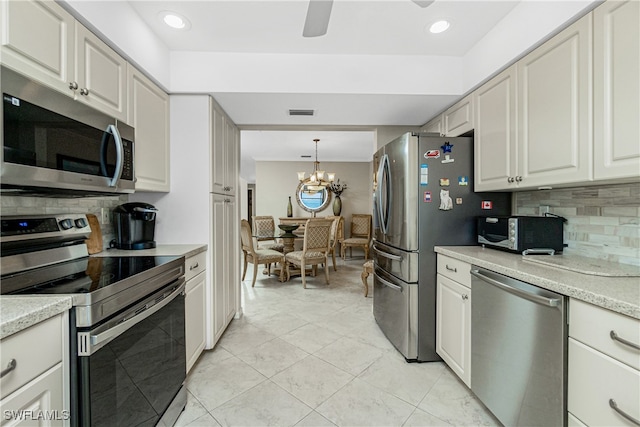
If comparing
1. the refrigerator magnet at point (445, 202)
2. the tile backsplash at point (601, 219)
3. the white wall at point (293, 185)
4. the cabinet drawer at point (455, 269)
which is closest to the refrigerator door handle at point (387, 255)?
the cabinet drawer at point (455, 269)

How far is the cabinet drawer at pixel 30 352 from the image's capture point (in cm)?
72

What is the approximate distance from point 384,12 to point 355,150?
404 centimetres

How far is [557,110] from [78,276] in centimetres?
249

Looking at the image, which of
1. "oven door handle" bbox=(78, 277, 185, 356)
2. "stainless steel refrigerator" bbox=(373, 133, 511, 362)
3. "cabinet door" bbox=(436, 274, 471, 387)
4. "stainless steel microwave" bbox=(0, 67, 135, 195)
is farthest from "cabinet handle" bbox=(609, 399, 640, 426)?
"stainless steel microwave" bbox=(0, 67, 135, 195)

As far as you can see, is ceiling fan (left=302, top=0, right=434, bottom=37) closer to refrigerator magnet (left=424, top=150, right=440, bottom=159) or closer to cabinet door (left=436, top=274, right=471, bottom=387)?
refrigerator magnet (left=424, top=150, right=440, bottom=159)

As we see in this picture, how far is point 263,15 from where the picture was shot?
5.71 feet

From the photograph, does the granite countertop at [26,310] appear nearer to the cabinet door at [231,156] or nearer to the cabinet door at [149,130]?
the cabinet door at [149,130]

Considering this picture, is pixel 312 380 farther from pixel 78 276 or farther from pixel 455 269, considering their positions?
pixel 78 276

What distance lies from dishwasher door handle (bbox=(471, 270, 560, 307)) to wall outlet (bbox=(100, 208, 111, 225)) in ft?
8.06

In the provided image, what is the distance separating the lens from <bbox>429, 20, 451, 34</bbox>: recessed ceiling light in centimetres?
182

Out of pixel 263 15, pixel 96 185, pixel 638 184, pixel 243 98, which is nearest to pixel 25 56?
pixel 96 185

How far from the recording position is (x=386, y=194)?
7.90 feet

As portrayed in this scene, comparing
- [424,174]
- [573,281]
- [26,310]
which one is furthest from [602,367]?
[26,310]

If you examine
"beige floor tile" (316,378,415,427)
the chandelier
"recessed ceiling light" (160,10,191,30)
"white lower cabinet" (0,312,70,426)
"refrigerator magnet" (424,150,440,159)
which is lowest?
"beige floor tile" (316,378,415,427)
